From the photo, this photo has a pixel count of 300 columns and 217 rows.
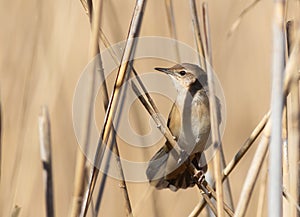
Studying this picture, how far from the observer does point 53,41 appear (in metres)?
2.13

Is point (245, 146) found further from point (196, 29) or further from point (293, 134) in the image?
point (196, 29)

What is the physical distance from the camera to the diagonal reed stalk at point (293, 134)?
1283 millimetres

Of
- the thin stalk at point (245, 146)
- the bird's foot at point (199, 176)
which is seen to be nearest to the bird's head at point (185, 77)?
the bird's foot at point (199, 176)

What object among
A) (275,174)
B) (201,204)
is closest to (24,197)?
(201,204)

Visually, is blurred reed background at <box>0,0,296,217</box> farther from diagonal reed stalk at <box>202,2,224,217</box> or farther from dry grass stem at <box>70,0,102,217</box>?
dry grass stem at <box>70,0,102,217</box>

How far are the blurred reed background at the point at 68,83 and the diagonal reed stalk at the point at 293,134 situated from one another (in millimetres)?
389

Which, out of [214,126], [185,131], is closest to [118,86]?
[214,126]

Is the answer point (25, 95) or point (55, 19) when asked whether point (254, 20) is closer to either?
point (55, 19)

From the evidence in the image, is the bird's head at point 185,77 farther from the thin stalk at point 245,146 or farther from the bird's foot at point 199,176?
the thin stalk at point 245,146

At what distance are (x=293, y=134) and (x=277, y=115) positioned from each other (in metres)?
0.20

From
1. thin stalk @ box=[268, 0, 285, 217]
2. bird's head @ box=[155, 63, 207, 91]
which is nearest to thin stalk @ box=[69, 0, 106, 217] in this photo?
thin stalk @ box=[268, 0, 285, 217]

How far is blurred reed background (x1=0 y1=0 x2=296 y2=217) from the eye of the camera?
1.84 metres

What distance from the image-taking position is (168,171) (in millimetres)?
1847

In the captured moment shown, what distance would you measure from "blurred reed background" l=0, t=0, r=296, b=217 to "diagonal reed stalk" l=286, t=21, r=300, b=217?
1.28ft
